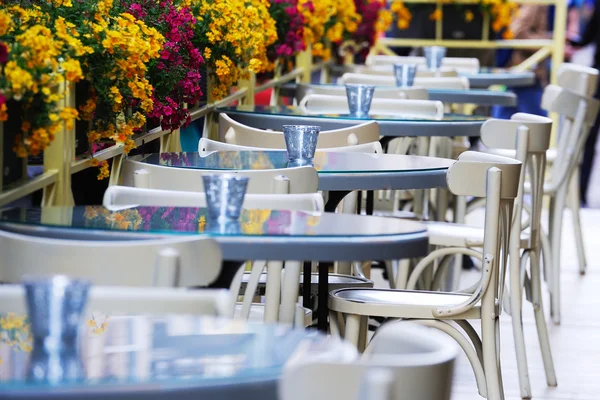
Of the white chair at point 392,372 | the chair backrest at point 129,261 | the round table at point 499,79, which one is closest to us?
the white chair at point 392,372

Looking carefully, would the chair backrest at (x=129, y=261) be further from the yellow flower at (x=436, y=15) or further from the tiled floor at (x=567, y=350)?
the yellow flower at (x=436, y=15)

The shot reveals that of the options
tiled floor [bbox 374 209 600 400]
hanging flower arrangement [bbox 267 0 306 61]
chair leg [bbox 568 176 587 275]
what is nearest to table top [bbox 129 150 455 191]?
tiled floor [bbox 374 209 600 400]

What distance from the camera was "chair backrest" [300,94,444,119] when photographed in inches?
177

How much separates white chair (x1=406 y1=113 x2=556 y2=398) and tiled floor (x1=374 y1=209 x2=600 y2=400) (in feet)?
0.34

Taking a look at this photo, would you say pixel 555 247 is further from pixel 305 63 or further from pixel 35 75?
pixel 35 75

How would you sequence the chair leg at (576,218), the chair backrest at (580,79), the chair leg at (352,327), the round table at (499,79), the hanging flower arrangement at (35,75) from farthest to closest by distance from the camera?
the round table at (499,79)
the chair leg at (576,218)
the chair backrest at (580,79)
the chair leg at (352,327)
the hanging flower arrangement at (35,75)

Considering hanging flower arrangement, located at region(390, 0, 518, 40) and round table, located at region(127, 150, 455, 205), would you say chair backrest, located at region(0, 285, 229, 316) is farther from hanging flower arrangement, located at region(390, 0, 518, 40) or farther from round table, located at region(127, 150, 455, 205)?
hanging flower arrangement, located at region(390, 0, 518, 40)

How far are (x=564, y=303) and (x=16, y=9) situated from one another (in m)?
3.40

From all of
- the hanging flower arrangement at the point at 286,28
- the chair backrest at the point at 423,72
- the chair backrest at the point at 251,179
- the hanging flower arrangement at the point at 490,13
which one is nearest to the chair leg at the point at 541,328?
the chair backrest at the point at 251,179

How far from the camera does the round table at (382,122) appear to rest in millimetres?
4195

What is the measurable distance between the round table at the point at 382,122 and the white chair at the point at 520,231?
1.04ft

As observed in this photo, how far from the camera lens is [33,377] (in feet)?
4.31

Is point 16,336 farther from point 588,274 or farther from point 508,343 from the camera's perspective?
point 588,274

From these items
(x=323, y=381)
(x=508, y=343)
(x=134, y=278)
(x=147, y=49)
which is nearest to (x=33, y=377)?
(x=323, y=381)
